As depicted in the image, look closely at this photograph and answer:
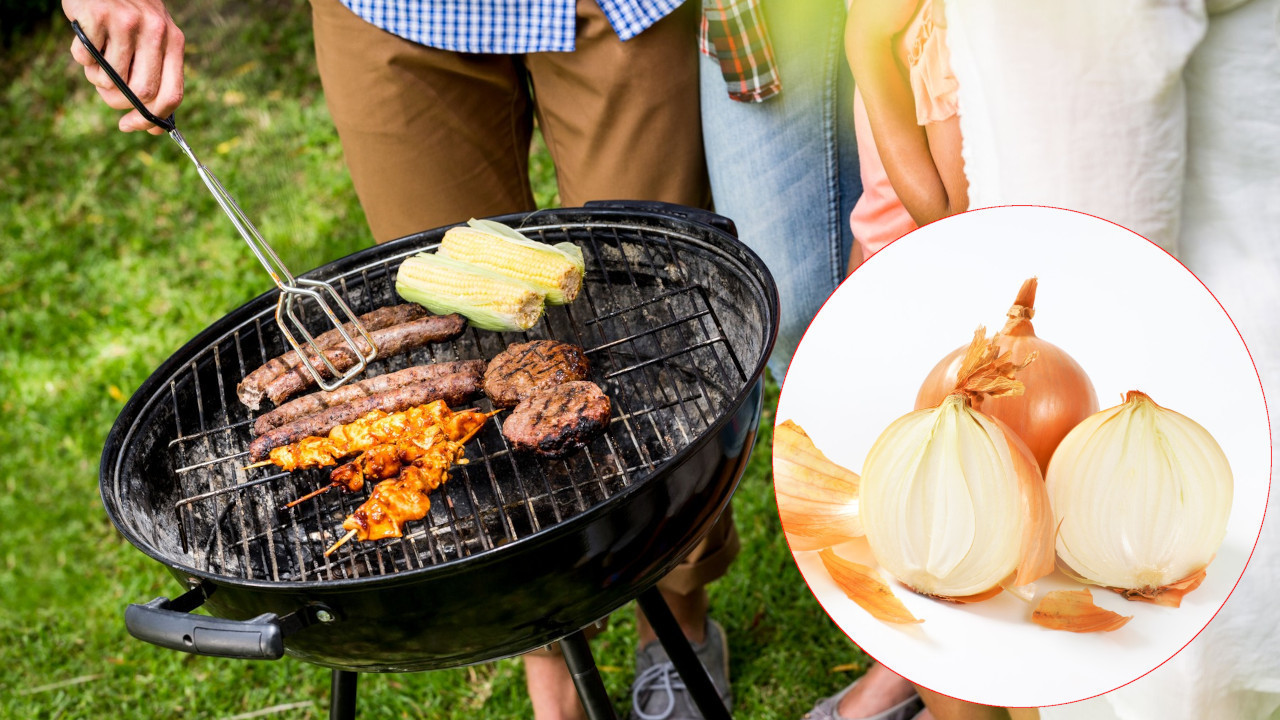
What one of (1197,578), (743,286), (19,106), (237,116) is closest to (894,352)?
(1197,578)

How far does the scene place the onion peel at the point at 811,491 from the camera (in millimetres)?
970

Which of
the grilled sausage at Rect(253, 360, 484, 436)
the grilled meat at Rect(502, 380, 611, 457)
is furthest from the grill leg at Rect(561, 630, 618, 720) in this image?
the grilled sausage at Rect(253, 360, 484, 436)

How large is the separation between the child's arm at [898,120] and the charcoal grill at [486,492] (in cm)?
35

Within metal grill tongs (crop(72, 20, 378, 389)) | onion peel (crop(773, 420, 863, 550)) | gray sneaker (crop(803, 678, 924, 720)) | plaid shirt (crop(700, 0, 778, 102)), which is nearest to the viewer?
onion peel (crop(773, 420, 863, 550))

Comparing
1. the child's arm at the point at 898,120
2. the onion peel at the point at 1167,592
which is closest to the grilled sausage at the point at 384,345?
the child's arm at the point at 898,120

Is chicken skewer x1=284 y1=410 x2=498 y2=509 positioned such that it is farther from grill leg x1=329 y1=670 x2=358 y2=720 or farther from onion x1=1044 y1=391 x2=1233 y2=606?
onion x1=1044 y1=391 x2=1233 y2=606

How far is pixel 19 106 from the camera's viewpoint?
21.7 feet

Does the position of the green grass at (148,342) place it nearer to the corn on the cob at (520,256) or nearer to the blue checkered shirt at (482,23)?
the corn on the cob at (520,256)

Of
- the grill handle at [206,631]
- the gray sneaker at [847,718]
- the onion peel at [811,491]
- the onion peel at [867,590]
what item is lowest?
the gray sneaker at [847,718]

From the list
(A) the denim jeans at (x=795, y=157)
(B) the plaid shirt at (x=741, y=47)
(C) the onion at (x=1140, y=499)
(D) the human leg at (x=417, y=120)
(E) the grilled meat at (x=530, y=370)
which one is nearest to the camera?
(C) the onion at (x=1140, y=499)

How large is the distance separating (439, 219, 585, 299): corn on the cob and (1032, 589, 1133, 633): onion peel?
132cm

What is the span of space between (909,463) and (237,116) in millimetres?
6263

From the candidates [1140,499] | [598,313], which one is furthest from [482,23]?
[1140,499]

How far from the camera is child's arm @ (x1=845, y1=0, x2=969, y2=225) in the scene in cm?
134
